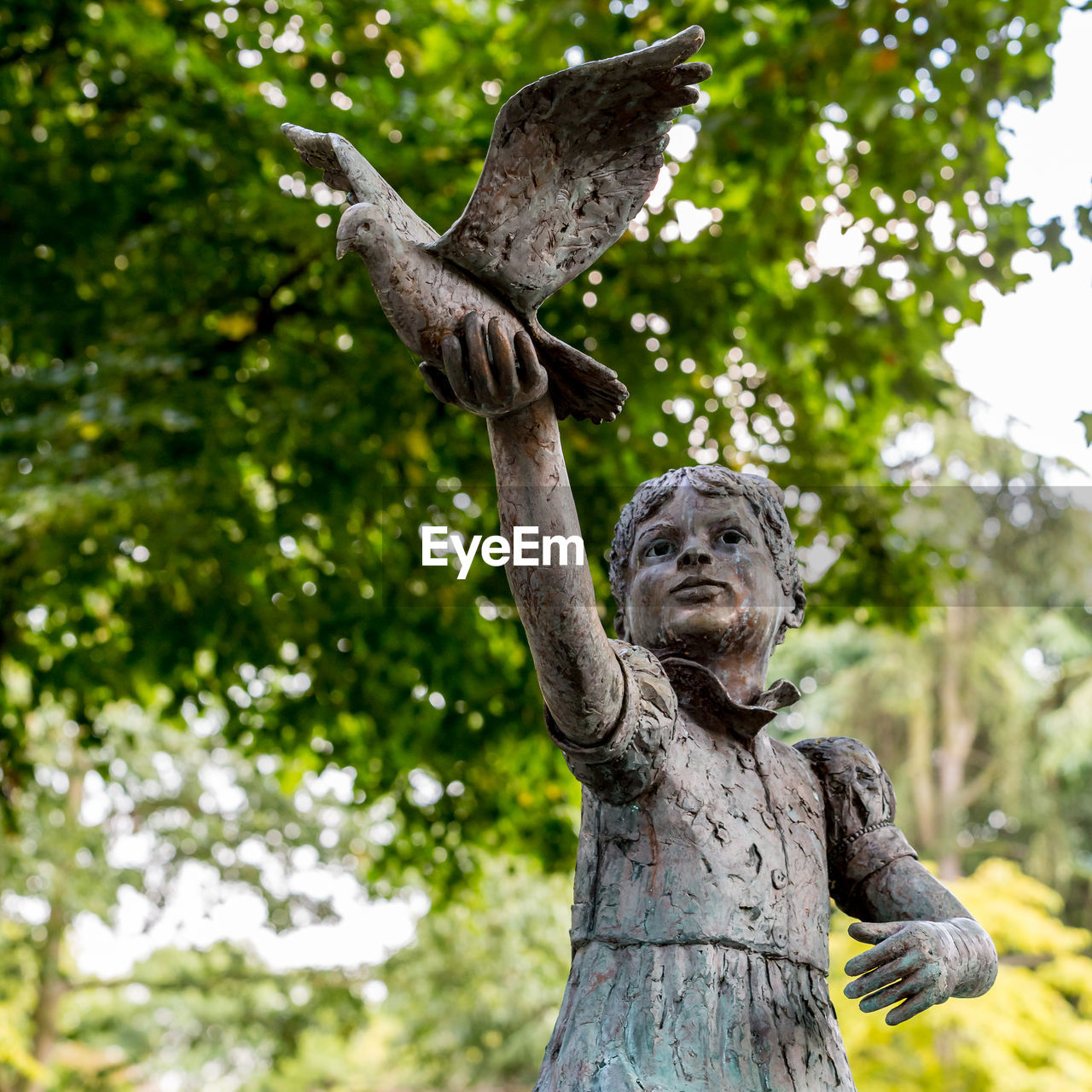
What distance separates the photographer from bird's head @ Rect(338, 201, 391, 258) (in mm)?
1749

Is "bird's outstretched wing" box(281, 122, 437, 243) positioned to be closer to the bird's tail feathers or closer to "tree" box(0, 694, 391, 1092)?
the bird's tail feathers

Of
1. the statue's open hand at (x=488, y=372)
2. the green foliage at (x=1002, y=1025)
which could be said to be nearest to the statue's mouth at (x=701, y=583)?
the statue's open hand at (x=488, y=372)

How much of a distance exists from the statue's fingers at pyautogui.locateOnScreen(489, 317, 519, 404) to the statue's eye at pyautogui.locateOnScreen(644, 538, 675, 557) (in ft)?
2.40

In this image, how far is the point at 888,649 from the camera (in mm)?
16969

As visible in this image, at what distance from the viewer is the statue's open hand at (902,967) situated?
2.06 metres

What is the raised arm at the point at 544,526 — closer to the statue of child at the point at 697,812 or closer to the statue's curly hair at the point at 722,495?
the statue of child at the point at 697,812

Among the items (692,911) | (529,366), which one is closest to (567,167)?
(529,366)

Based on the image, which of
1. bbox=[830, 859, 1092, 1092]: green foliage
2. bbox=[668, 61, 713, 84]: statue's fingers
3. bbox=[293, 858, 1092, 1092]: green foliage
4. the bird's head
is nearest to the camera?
the bird's head

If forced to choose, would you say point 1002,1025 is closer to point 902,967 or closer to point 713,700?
point 713,700

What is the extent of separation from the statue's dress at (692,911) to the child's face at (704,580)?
81 mm

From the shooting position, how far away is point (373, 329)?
20.4 feet

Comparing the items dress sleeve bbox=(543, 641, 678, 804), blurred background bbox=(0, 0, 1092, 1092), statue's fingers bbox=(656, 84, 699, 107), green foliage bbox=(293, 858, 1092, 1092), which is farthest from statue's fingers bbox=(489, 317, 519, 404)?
Answer: green foliage bbox=(293, 858, 1092, 1092)

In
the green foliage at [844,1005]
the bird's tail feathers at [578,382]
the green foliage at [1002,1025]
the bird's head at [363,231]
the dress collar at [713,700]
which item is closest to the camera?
the bird's head at [363,231]

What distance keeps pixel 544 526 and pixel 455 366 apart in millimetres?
301
